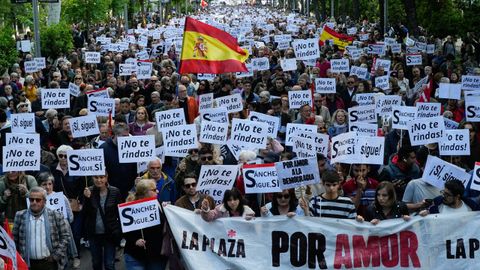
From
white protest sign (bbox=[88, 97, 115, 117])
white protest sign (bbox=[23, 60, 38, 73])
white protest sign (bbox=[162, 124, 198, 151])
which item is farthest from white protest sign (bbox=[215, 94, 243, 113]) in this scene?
white protest sign (bbox=[23, 60, 38, 73])

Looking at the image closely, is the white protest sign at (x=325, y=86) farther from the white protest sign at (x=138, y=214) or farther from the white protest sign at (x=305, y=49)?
the white protest sign at (x=138, y=214)

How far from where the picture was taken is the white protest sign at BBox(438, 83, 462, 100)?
16673 mm

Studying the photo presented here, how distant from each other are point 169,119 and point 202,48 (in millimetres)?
3132

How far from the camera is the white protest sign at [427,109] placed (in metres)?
14.8

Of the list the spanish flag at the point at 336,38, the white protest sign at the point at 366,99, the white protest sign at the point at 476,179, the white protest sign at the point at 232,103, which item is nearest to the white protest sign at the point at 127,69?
the white protest sign at the point at 232,103

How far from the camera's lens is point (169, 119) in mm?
14148

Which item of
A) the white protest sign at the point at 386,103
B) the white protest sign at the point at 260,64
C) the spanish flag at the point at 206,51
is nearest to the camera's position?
the white protest sign at the point at 386,103

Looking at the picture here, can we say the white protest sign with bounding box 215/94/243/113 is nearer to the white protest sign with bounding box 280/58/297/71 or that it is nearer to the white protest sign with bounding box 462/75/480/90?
the white protest sign with bounding box 462/75/480/90

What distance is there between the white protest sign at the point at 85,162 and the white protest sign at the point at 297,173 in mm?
2243

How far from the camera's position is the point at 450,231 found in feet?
29.4

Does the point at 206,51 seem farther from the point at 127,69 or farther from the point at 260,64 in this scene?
the point at 260,64

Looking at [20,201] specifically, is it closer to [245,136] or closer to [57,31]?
[245,136]

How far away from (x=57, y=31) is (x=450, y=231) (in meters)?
26.2

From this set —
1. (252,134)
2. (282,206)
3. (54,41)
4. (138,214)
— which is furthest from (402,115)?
(54,41)
